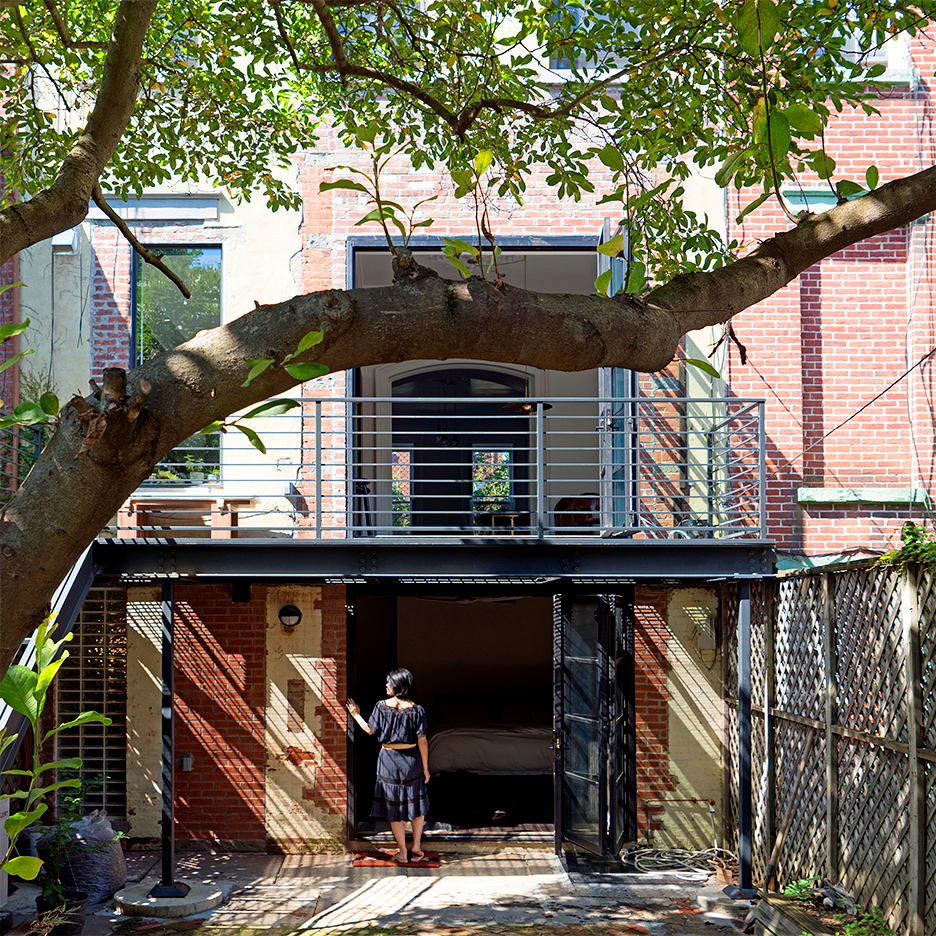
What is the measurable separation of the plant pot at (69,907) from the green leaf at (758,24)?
6.68 meters

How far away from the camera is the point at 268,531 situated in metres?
8.96

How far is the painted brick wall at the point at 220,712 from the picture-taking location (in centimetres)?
889

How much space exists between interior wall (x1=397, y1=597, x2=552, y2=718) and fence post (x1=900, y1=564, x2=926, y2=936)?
8.82m

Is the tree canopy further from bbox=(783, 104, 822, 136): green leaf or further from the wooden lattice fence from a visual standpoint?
the wooden lattice fence

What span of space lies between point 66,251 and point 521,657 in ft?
26.9

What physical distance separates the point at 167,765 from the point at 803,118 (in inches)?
278

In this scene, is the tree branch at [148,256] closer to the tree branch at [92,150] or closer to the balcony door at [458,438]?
the tree branch at [92,150]

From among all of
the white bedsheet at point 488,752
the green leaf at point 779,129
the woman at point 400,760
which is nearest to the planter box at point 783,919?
the woman at point 400,760

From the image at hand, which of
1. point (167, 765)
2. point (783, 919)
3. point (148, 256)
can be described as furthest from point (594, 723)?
point (148, 256)

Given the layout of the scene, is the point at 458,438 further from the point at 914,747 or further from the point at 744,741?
the point at 914,747

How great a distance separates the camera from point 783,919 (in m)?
5.93

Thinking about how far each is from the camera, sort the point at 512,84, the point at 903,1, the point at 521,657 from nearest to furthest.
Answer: the point at 903,1 → the point at 512,84 → the point at 521,657

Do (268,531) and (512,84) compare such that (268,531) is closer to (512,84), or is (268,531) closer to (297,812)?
(297,812)

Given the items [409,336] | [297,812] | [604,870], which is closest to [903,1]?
[409,336]
